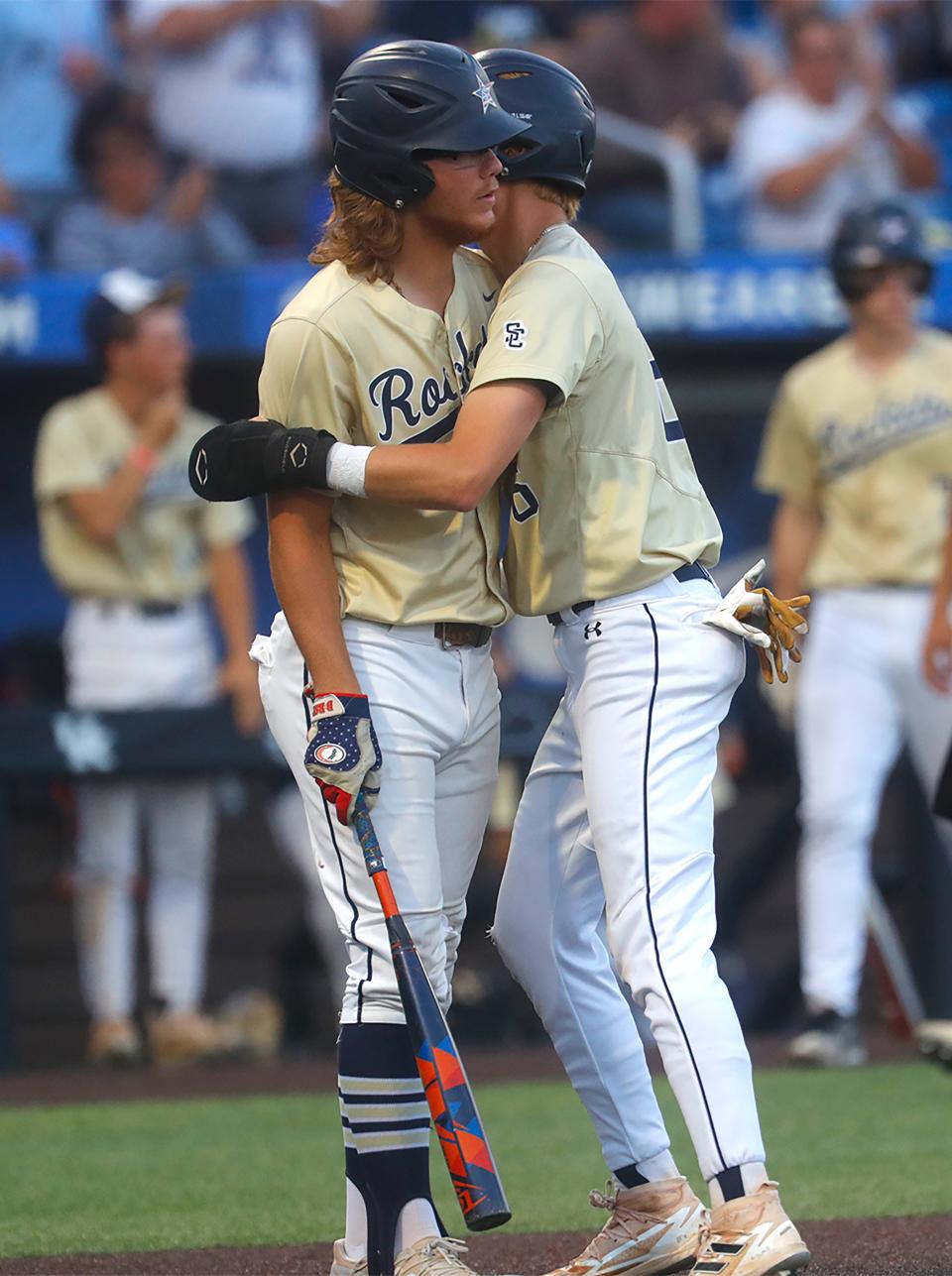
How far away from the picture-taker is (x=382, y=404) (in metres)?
3.01

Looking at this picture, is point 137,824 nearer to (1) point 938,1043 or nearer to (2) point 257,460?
(1) point 938,1043

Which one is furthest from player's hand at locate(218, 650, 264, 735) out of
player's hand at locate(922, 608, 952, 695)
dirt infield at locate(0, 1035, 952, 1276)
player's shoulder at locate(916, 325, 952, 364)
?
dirt infield at locate(0, 1035, 952, 1276)

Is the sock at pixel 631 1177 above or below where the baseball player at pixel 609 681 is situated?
below

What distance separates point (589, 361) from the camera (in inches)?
118

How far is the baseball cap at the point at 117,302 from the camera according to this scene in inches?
253

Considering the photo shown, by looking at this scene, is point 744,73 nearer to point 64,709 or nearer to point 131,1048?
point 64,709

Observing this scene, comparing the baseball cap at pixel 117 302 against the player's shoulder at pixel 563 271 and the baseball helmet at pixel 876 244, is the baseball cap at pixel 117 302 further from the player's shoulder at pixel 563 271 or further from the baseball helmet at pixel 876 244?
the player's shoulder at pixel 563 271

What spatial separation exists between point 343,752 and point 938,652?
10.2ft

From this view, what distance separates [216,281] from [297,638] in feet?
15.0

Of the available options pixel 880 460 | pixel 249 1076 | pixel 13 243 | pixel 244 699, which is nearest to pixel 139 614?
pixel 244 699

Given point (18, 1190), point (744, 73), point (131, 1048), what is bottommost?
point (131, 1048)

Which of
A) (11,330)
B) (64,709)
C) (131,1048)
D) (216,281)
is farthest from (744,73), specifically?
(131,1048)

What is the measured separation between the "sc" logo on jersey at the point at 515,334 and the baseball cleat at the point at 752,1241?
3.98 feet

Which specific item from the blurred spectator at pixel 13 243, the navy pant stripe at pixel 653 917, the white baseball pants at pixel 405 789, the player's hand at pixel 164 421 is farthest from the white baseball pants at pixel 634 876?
the blurred spectator at pixel 13 243
